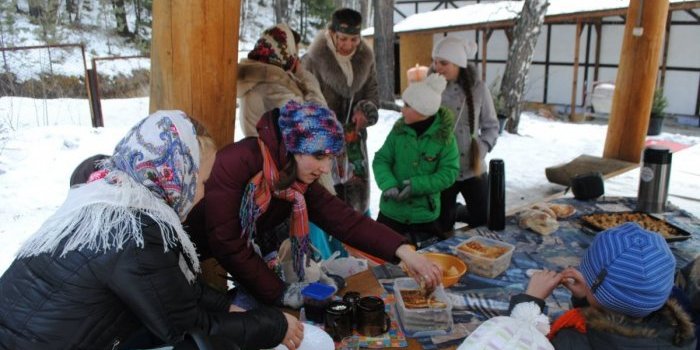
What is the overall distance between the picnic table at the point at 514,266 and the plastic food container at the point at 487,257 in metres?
0.03

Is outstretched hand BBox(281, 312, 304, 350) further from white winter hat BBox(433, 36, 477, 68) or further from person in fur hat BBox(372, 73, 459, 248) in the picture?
white winter hat BBox(433, 36, 477, 68)

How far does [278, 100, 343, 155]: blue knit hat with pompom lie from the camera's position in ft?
6.08

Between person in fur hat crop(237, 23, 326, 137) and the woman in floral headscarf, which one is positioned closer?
the woman in floral headscarf

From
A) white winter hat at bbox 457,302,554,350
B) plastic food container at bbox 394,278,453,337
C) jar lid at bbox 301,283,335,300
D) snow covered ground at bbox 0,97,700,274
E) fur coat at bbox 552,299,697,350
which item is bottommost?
snow covered ground at bbox 0,97,700,274

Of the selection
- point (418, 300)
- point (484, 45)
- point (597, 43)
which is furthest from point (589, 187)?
point (484, 45)

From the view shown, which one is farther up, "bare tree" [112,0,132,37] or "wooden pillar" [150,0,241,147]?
"bare tree" [112,0,132,37]

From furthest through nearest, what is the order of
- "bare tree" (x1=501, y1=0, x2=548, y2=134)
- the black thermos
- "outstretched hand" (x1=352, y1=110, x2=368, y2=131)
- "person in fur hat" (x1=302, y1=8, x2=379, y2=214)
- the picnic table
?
1. "bare tree" (x1=501, y1=0, x2=548, y2=134)
2. "outstretched hand" (x1=352, y1=110, x2=368, y2=131)
3. "person in fur hat" (x1=302, y1=8, x2=379, y2=214)
4. the black thermos
5. the picnic table

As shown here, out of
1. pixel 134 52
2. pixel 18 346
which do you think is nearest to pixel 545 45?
pixel 134 52

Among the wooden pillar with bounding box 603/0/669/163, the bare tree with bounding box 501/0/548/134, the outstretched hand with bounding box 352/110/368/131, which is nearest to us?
the outstretched hand with bounding box 352/110/368/131

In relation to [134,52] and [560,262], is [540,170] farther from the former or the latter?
[134,52]

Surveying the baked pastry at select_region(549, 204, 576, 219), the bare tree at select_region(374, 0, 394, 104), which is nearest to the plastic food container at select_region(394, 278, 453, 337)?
the baked pastry at select_region(549, 204, 576, 219)

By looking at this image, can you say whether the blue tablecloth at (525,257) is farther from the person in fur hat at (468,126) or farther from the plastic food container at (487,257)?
the person in fur hat at (468,126)

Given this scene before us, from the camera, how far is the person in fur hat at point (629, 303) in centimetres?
137

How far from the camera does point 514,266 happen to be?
2236mm
